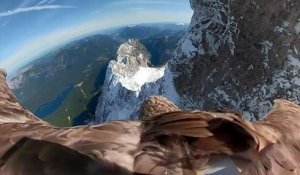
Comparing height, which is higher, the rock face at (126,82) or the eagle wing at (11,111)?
the eagle wing at (11,111)

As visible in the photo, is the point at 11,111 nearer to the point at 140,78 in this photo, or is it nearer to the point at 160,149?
the point at 160,149

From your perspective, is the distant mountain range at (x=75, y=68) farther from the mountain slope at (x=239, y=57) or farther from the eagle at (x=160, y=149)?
the eagle at (x=160, y=149)

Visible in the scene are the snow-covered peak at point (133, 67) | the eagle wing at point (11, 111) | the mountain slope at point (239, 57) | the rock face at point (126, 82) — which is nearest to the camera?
the eagle wing at point (11, 111)

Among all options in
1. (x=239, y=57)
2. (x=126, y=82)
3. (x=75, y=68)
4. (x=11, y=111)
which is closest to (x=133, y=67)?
(x=126, y=82)

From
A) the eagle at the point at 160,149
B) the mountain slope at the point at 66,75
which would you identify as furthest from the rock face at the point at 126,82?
the eagle at the point at 160,149

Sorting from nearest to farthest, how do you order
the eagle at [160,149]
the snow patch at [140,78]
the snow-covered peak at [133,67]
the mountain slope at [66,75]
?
the eagle at [160,149] < the mountain slope at [66,75] < the snow patch at [140,78] < the snow-covered peak at [133,67]

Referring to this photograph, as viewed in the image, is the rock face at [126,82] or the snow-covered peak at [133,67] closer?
the rock face at [126,82]

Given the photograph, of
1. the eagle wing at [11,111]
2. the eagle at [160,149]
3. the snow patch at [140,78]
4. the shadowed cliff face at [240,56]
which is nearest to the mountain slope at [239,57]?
the shadowed cliff face at [240,56]

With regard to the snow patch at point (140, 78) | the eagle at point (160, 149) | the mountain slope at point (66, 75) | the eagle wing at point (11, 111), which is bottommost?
the snow patch at point (140, 78)
